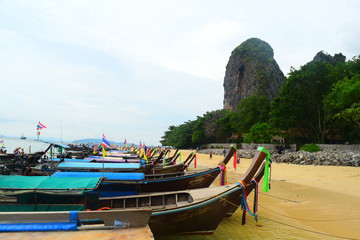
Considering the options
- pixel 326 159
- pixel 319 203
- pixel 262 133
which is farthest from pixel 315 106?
pixel 319 203

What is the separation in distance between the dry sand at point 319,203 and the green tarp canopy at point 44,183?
6404mm

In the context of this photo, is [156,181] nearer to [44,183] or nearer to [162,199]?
[162,199]

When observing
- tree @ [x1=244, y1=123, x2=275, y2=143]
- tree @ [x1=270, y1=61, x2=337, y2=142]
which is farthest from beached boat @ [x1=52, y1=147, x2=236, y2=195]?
tree @ [x1=244, y1=123, x2=275, y2=143]

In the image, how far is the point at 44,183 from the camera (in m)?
7.29

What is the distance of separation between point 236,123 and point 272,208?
141 feet

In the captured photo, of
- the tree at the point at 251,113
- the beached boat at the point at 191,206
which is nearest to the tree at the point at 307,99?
the tree at the point at 251,113

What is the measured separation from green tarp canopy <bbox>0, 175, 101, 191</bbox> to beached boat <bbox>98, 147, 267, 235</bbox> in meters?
0.70

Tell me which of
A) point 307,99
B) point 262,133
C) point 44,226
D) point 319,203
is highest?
point 307,99

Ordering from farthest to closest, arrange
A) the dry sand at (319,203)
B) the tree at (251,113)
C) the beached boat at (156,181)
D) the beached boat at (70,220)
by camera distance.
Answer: the tree at (251,113)
the beached boat at (156,181)
the dry sand at (319,203)
the beached boat at (70,220)

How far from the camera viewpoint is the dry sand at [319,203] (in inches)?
316

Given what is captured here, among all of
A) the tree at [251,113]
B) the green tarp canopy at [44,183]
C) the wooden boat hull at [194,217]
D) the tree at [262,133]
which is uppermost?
the tree at [251,113]

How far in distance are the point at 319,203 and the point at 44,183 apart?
427 inches

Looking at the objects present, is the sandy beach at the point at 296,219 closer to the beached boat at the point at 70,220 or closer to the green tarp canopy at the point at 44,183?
the beached boat at the point at 70,220

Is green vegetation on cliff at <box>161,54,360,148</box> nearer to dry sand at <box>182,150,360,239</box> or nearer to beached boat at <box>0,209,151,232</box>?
dry sand at <box>182,150,360,239</box>
